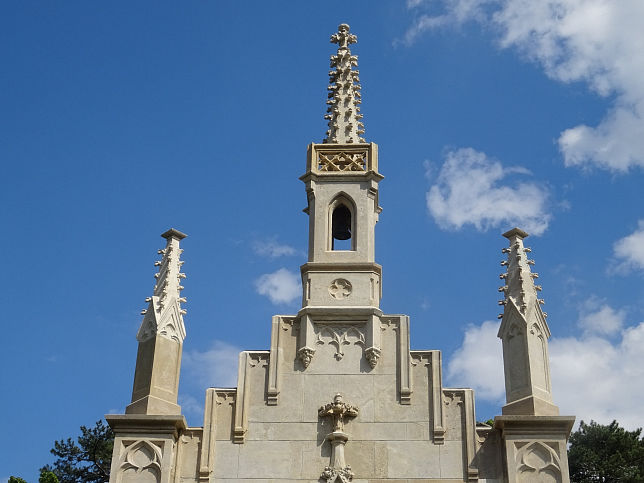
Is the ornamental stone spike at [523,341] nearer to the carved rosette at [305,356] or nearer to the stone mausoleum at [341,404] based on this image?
the stone mausoleum at [341,404]

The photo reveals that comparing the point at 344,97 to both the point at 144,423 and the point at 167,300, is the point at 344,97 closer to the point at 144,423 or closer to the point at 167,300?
the point at 167,300

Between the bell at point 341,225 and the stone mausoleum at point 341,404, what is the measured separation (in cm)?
192

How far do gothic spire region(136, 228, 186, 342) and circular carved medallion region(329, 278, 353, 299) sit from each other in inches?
119

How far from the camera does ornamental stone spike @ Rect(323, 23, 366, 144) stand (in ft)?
75.3

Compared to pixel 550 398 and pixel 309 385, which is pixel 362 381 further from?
pixel 550 398

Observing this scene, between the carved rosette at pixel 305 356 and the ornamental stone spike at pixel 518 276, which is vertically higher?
the ornamental stone spike at pixel 518 276

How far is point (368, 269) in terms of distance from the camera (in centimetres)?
2017

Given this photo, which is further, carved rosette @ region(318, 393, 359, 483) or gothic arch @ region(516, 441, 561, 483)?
carved rosette @ region(318, 393, 359, 483)

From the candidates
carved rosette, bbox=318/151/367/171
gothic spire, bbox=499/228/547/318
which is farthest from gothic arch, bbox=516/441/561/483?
carved rosette, bbox=318/151/367/171

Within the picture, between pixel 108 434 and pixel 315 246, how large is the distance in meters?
22.8

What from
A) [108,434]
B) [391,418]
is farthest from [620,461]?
[391,418]

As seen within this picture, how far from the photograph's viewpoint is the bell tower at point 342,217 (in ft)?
63.8

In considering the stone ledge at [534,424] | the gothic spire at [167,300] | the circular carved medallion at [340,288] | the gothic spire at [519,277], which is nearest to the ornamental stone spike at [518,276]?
the gothic spire at [519,277]

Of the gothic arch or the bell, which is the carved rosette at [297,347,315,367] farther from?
the gothic arch
